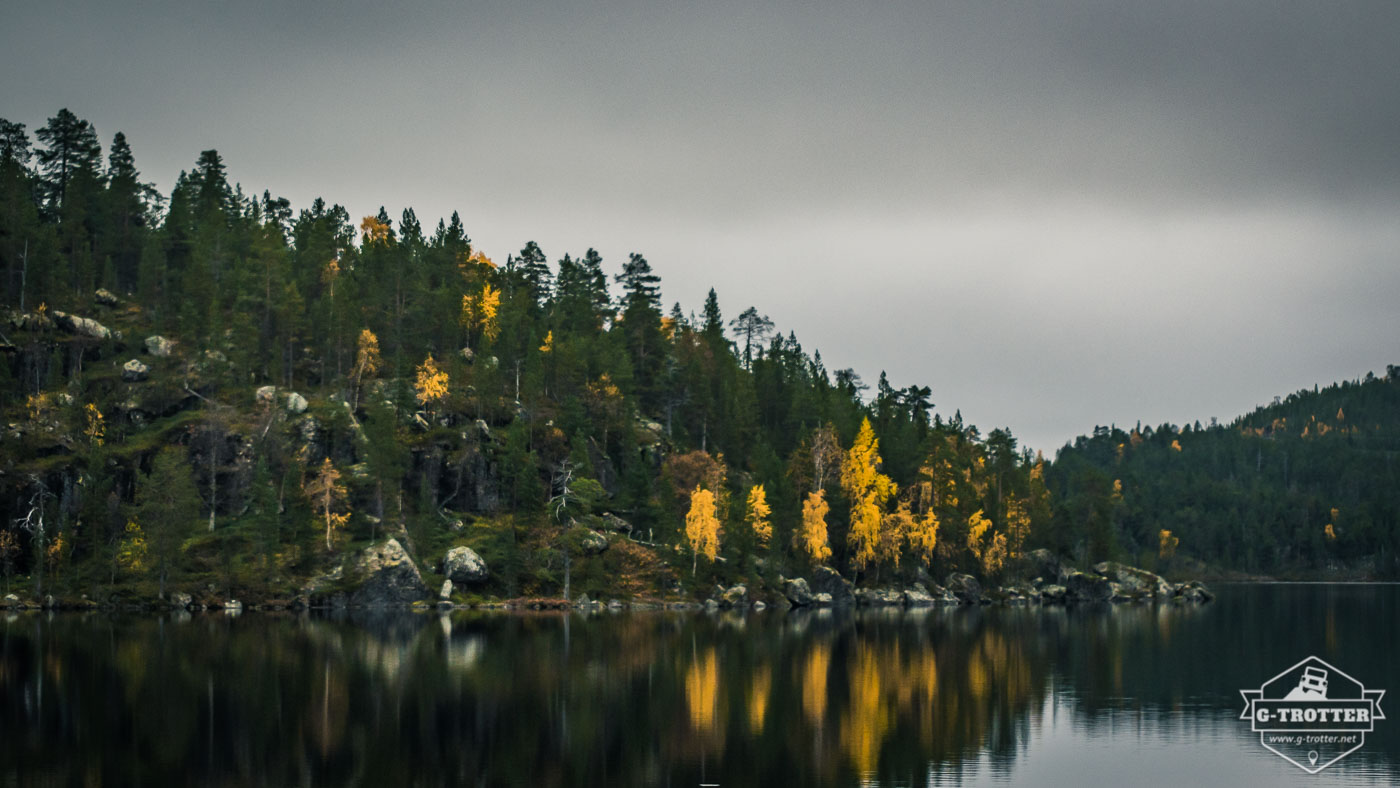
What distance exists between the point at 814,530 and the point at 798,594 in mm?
7988

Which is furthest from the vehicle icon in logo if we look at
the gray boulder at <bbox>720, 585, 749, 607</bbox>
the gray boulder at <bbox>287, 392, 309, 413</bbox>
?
the gray boulder at <bbox>287, 392, 309, 413</bbox>

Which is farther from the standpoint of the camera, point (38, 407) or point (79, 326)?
point (79, 326)

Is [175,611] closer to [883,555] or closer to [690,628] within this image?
[690,628]

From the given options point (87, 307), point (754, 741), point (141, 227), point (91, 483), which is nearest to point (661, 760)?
point (754, 741)

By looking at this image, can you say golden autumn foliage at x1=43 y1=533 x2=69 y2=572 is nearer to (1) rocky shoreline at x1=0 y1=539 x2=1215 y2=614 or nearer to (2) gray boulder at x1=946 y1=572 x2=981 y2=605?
(1) rocky shoreline at x1=0 y1=539 x2=1215 y2=614

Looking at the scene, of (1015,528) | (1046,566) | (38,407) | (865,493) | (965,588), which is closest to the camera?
(38,407)

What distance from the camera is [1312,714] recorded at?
51.0m

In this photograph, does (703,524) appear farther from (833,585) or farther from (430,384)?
(430,384)

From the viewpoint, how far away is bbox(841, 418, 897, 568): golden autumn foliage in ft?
456

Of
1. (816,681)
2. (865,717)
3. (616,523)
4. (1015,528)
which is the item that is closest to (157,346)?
(616,523)

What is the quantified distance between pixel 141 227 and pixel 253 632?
112164 mm

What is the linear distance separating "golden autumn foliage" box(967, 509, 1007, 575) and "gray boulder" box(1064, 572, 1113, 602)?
17.0m

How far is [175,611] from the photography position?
107188mm

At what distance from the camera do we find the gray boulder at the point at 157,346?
5610 inches
